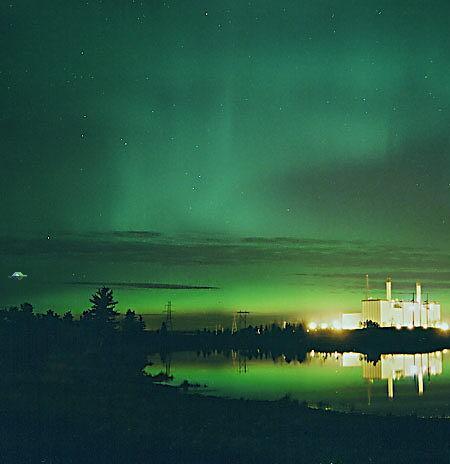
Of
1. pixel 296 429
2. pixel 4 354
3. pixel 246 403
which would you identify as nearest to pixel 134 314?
pixel 4 354

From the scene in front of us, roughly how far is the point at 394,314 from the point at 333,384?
105 metres

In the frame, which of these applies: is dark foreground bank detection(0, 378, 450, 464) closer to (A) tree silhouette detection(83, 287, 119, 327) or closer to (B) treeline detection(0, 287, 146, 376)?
(B) treeline detection(0, 287, 146, 376)

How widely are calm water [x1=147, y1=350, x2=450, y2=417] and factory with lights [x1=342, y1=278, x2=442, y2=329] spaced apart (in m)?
76.9

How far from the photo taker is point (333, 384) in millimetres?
53312

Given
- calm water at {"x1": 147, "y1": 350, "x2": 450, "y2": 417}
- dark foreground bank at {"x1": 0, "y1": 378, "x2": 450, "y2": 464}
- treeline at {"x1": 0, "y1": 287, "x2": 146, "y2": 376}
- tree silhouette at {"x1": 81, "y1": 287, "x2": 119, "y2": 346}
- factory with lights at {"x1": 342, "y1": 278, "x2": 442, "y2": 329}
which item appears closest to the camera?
dark foreground bank at {"x1": 0, "y1": 378, "x2": 450, "y2": 464}

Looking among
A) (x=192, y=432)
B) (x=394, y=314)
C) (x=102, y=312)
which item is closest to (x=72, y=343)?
(x=102, y=312)

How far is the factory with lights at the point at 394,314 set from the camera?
152500mm

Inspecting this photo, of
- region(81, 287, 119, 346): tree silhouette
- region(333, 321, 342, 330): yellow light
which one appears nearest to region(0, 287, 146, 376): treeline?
region(81, 287, 119, 346): tree silhouette

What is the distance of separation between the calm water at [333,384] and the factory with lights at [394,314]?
76887 mm

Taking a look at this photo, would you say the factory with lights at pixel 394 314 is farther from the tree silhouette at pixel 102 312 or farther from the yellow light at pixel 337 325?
the tree silhouette at pixel 102 312

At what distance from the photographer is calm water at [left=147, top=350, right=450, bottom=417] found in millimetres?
40062

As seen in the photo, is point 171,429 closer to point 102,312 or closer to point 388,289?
point 102,312

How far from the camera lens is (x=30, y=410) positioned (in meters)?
29.8

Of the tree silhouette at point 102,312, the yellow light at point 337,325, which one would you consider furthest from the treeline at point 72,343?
the yellow light at point 337,325
